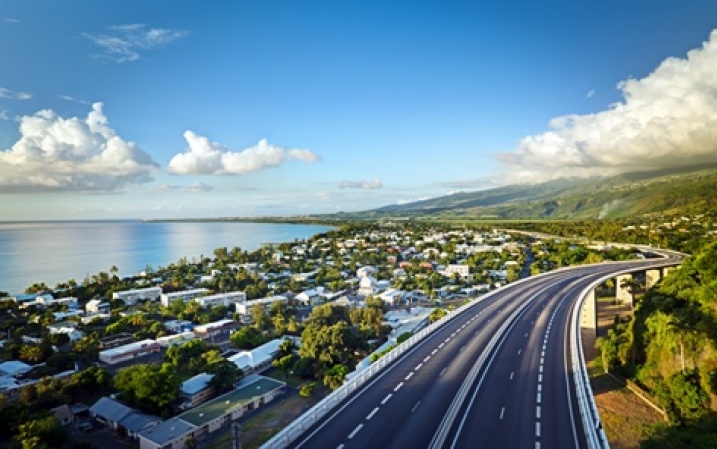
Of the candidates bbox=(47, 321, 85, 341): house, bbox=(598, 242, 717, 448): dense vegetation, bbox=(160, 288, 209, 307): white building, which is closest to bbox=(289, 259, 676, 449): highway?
bbox=(598, 242, 717, 448): dense vegetation

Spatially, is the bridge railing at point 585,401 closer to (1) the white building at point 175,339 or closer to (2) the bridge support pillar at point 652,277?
(1) the white building at point 175,339

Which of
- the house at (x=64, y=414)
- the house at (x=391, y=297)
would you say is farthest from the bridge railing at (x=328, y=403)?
the house at (x=391, y=297)

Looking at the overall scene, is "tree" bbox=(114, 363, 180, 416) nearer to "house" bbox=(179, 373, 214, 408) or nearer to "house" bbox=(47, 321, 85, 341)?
"house" bbox=(179, 373, 214, 408)

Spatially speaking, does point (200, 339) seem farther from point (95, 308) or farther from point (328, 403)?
point (95, 308)

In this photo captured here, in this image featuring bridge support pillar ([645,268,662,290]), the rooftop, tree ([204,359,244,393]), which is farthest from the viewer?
bridge support pillar ([645,268,662,290])

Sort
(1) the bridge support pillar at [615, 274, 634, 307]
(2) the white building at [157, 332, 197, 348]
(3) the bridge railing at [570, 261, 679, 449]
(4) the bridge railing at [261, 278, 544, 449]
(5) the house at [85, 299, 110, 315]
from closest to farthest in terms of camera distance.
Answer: (4) the bridge railing at [261, 278, 544, 449], (3) the bridge railing at [570, 261, 679, 449], (2) the white building at [157, 332, 197, 348], (1) the bridge support pillar at [615, 274, 634, 307], (5) the house at [85, 299, 110, 315]

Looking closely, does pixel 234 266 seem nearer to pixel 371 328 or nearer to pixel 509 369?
pixel 371 328

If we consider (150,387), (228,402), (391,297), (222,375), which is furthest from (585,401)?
(391,297)
